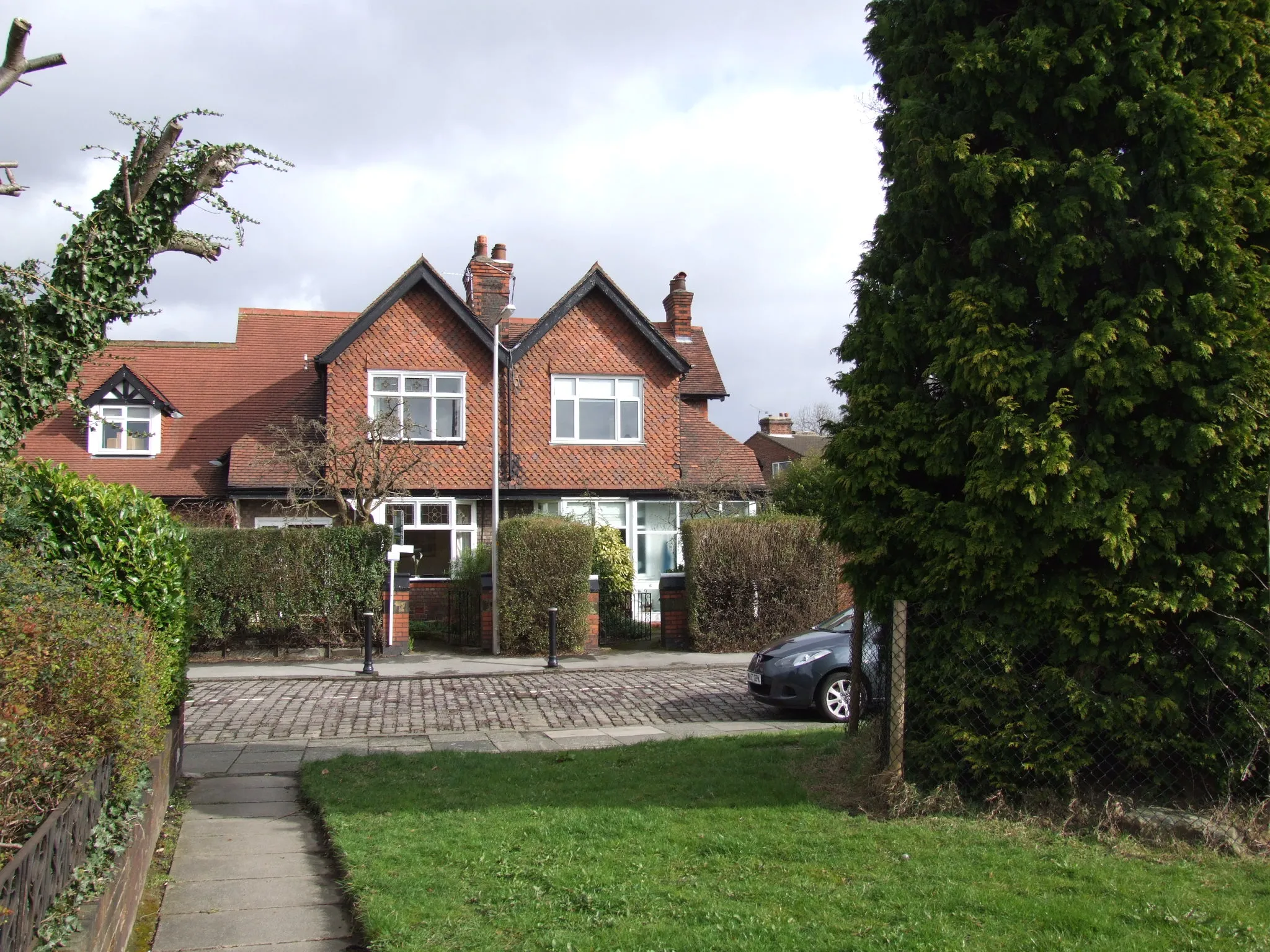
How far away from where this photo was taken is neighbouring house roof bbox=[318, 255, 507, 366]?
25.0 meters

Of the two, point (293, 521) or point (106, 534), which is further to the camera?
point (293, 521)

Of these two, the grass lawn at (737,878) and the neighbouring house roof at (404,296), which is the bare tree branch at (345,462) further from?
the grass lawn at (737,878)

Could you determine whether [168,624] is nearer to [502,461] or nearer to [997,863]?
[997,863]

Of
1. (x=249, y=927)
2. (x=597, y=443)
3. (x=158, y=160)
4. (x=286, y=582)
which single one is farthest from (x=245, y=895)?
(x=597, y=443)

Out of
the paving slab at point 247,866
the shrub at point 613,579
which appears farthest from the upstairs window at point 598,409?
the paving slab at point 247,866

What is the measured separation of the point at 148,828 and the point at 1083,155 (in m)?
7.17

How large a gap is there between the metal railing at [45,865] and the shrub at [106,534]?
95.2 inches

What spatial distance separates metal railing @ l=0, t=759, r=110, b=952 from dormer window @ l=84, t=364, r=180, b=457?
24.1 m

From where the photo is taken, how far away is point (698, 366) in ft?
101

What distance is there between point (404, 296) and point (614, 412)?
5830 millimetres

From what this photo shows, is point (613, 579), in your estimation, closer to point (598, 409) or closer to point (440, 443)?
point (598, 409)

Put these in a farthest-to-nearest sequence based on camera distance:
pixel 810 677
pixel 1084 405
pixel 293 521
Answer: pixel 293 521 < pixel 810 677 < pixel 1084 405

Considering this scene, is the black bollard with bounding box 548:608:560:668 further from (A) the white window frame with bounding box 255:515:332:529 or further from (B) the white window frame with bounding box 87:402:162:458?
(B) the white window frame with bounding box 87:402:162:458

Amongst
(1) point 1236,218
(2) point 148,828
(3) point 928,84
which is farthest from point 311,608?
(1) point 1236,218
